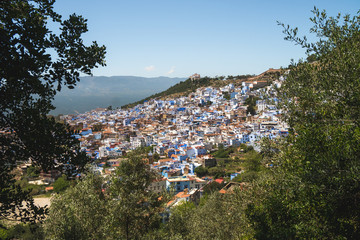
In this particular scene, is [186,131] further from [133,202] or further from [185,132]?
[133,202]

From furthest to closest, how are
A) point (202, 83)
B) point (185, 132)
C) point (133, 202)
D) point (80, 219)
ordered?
point (202, 83)
point (185, 132)
point (80, 219)
point (133, 202)

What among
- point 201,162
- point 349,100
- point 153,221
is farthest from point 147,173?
point 201,162

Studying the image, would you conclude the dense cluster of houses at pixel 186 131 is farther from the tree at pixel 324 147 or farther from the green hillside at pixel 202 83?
the tree at pixel 324 147

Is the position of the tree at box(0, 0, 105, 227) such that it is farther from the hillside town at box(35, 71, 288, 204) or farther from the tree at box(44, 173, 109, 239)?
the hillside town at box(35, 71, 288, 204)


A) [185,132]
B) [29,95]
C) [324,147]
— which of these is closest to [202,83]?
[185,132]

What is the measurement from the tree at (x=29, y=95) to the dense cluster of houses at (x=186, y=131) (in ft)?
96.8

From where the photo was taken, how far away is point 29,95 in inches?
172

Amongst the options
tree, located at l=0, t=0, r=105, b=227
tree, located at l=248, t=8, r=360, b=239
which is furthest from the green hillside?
tree, located at l=0, t=0, r=105, b=227

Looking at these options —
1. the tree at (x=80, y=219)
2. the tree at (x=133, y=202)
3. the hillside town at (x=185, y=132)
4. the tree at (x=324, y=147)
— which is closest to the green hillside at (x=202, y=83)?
the hillside town at (x=185, y=132)

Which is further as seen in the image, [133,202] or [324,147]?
[133,202]

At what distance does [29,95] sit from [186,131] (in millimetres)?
74680

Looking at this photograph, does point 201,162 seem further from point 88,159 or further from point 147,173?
point 88,159

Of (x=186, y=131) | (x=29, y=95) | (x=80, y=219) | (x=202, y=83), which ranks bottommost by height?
(x=186, y=131)

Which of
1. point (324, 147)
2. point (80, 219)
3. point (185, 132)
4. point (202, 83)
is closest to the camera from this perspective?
point (324, 147)
